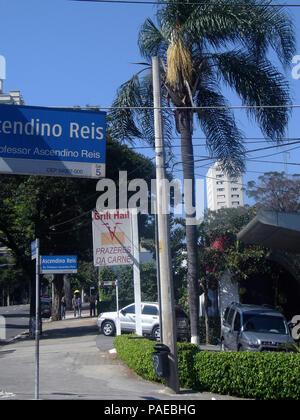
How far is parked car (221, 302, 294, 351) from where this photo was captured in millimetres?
13469

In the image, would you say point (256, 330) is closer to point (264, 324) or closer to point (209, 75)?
point (264, 324)

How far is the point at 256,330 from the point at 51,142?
8.50 meters

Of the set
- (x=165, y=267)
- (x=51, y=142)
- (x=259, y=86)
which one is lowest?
(x=165, y=267)

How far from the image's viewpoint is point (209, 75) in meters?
16.0

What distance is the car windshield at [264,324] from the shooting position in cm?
1458

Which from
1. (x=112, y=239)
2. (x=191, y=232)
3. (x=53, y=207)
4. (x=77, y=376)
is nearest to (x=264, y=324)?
(x=191, y=232)

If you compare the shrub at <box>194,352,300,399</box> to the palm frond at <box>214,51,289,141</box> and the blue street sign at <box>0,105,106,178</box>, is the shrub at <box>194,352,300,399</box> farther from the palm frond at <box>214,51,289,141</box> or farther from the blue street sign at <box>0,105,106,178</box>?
the palm frond at <box>214,51,289,141</box>

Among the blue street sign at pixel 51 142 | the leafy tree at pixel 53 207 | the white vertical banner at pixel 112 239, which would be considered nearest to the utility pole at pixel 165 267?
the blue street sign at pixel 51 142

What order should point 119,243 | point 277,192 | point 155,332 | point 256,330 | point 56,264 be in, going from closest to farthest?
point 56,264 < point 256,330 < point 119,243 < point 155,332 < point 277,192

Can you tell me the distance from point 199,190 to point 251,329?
17.9 ft

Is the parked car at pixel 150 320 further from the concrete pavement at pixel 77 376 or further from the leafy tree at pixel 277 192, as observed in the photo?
the leafy tree at pixel 277 192
